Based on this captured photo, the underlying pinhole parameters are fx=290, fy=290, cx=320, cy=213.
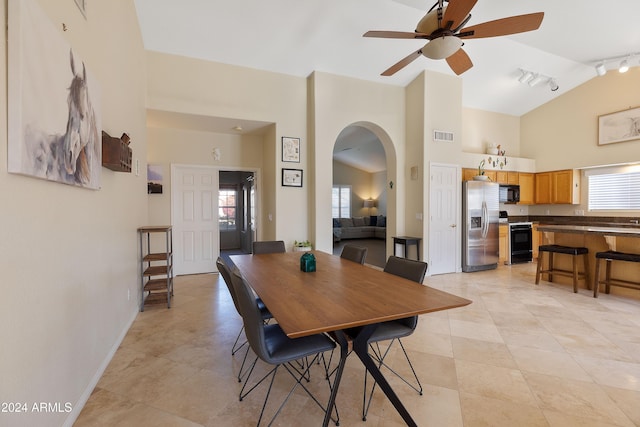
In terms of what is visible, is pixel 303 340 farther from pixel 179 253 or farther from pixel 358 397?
pixel 179 253

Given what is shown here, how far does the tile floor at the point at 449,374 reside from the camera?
5.73ft

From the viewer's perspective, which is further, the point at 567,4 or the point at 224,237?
the point at 224,237

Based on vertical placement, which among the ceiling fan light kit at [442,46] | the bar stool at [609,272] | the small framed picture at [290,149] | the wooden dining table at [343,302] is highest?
the ceiling fan light kit at [442,46]

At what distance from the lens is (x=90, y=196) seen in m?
2.00

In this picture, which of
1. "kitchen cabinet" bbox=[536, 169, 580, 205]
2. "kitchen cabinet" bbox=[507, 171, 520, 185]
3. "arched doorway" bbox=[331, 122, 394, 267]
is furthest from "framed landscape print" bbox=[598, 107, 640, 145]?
"arched doorway" bbox=[331, 122, 394, 267]

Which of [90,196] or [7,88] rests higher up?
[7,88]

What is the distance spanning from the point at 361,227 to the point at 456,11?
8.57 meters

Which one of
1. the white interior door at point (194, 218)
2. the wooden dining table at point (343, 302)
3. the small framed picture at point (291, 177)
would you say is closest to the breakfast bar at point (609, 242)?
the wooden dining table at point (343, 302)

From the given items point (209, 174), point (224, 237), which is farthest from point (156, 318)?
point (224, 237)

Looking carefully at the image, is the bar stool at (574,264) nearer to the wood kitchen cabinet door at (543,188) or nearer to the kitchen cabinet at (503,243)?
the kitchen cabinet at (503,243)

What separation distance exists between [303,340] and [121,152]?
2.10m

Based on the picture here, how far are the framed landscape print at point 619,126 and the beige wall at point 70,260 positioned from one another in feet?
26.5

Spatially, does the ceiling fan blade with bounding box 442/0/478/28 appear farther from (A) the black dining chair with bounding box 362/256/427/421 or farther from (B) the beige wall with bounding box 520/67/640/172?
(B) the beige wall with bounding box 520/67/640/172

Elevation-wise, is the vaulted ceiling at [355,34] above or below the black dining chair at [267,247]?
above
